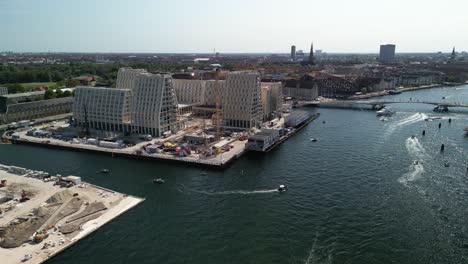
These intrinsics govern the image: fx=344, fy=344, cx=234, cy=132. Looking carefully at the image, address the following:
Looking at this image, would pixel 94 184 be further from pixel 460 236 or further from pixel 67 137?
pixel 460 236

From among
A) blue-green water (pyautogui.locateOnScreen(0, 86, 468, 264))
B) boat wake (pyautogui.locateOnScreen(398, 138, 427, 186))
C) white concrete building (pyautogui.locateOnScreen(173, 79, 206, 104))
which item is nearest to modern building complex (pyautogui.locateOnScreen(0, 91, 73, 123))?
blue-green water (pyautogui.locateOnScreen(0, 86, 468, 264))

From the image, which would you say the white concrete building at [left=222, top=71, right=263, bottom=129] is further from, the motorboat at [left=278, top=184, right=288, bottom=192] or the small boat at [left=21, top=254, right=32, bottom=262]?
the small boat at [left=21, top=254, right=32, bottom=262]

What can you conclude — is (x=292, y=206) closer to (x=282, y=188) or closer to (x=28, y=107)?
(x=282, y=188)

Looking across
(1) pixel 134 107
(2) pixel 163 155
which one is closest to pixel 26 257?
(2) pixel 163 155

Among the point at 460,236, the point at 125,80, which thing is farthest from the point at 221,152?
the point at 125,80

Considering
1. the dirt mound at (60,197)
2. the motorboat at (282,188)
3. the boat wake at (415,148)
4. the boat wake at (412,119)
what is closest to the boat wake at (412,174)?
the boat wake at (415,148)

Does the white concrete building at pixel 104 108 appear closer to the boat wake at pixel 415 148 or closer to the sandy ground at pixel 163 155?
the sandy ground at pixel 163 155
